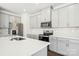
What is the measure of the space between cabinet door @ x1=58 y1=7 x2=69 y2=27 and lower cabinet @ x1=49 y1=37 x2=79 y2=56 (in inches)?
22.3

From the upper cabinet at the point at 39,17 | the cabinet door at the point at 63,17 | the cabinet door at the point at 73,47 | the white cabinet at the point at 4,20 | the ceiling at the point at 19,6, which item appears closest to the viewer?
the cabinet door at the point at 73,47

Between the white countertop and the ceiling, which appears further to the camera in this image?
the ceiling

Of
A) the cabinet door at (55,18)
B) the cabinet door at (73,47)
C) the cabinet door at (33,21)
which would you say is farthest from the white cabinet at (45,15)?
the cabinet door at (73,47)

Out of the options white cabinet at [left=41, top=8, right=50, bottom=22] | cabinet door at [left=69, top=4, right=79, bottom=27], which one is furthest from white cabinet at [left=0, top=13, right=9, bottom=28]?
cabinet door at [left=69, top=4, right=79, bottom=27]

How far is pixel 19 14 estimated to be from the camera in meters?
2.86

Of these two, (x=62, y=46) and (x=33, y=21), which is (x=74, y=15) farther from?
(x=33, y=21)

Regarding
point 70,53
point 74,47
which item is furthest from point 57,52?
point 74,47

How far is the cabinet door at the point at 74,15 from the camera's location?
185cm

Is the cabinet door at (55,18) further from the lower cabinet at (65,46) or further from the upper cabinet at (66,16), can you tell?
the lower cabinet at (65,46)

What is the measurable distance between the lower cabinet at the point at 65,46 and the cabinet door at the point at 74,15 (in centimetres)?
56

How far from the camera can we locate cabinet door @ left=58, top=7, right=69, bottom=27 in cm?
211

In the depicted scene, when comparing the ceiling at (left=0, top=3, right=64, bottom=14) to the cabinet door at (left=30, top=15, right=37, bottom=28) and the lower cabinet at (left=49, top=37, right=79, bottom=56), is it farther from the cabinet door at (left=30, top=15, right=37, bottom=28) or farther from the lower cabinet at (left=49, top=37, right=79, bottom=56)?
the lower cabinet at (left=49, top=37, right=79, bottom=56)

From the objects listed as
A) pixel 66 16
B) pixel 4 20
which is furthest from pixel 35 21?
pixel 66 16

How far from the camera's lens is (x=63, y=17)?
219 cm
